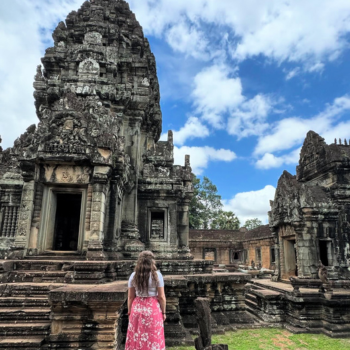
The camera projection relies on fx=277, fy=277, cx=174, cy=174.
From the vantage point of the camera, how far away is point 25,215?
7359mm

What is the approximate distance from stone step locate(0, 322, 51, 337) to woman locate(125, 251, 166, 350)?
6.53ft

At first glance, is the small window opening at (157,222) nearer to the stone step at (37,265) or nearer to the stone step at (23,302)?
the stone step at (37,265)

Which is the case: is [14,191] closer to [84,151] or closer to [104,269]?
[84,151]

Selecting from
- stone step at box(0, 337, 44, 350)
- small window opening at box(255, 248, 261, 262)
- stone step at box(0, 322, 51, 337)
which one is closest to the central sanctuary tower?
stone step at box(0, 322, 51, 337)

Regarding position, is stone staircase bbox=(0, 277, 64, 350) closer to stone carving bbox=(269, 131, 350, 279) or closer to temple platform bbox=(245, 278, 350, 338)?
temple platform bbox=(245, 278, 350, 338)

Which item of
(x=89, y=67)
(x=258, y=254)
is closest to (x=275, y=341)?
(x=89, y=67)

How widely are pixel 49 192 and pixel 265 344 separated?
704cm

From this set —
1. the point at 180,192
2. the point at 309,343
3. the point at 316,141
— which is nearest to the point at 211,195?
the point at 316,141

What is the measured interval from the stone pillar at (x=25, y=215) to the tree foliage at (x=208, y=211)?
31479mm

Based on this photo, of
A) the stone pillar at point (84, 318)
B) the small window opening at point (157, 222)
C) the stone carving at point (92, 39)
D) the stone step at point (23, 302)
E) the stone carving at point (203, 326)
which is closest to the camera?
the stone carving at point (203, 326)

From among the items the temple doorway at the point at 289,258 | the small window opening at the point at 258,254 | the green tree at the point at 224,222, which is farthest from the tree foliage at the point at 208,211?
the temple doorway at the point at 289,258

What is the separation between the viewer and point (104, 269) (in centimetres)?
611

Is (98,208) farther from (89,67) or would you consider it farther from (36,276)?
(89,67)

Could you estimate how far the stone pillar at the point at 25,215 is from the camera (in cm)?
702
